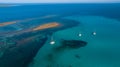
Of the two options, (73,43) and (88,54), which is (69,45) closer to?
(73,43)

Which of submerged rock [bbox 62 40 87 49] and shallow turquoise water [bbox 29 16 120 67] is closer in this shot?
shallow turquoise water [bbox 29 16 120 67]

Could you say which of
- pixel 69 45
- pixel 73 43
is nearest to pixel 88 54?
pixel 69 45

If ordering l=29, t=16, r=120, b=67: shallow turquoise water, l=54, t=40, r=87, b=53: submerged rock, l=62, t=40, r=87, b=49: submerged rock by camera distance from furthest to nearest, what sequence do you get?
1. l=62, t=40, r=87, b=49: submerged rock
2. l=54, t=40, r=87, b=53: submerged rock
3. l=29, t=16, r=120, b=67: shallow turquoise water

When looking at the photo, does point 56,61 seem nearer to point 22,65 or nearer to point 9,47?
point 22,65

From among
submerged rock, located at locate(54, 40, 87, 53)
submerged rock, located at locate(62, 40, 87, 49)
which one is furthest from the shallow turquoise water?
submerged rock, located at locate(62, 40, 87, 49)

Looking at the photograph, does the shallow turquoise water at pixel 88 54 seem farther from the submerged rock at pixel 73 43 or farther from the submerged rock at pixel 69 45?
the submerged rock at pixel 73 43

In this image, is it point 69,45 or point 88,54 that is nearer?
point 88,54

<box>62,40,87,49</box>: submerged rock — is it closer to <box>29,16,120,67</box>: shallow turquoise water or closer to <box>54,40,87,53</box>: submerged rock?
<box>54,40,87,53</box>: submerged rock

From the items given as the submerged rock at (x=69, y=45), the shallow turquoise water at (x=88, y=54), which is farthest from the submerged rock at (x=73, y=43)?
the shallow turquoise water at (x=88, y=54)

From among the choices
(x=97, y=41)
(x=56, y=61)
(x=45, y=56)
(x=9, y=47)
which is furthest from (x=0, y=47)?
(x=97, y=41)

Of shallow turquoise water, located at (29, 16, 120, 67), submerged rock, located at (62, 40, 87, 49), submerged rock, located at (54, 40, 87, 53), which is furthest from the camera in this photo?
submerged rock, located at (62, 40, 87, 49)

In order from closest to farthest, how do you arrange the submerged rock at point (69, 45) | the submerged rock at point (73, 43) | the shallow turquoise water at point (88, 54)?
the shallow turquoise water at point (88, 54) → the submerged rock at point (69, 45) → the submerged rock at point (73, 43)
